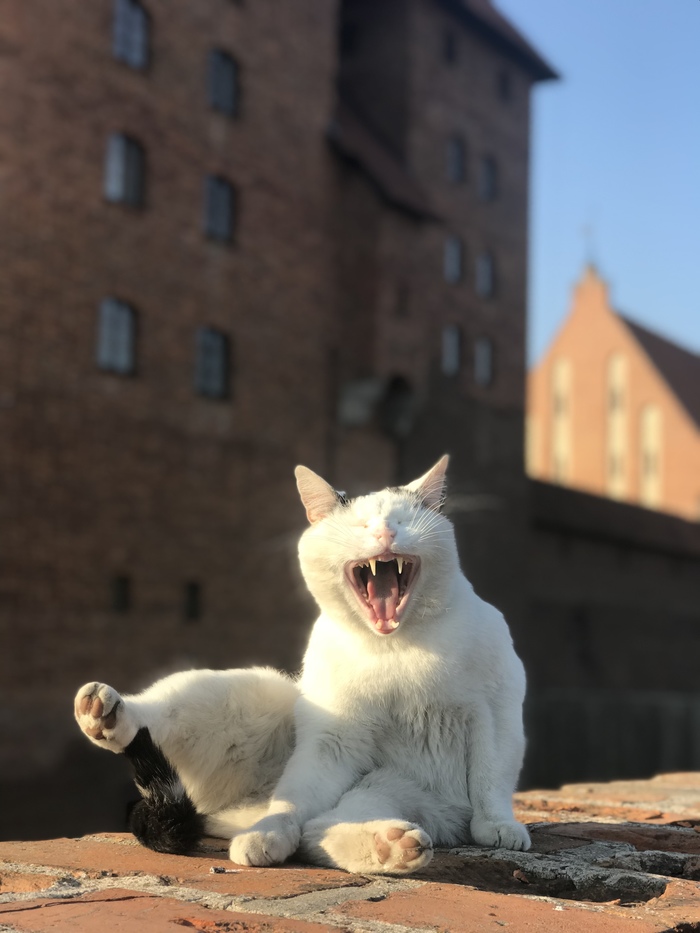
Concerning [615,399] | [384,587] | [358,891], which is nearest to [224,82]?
[384,587]

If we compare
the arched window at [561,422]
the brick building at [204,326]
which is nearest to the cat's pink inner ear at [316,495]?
the brick building at [204,326]

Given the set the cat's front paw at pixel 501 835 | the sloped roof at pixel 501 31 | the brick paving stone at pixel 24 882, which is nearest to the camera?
the brick paving stone at pixel 24 882

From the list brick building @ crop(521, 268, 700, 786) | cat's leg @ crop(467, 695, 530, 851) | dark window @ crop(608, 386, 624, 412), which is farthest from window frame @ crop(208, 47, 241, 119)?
dark window @ crop(608, 386, 624, 412)

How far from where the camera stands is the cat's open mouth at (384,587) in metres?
2.84

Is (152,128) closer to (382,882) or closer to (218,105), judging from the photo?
(218,105)

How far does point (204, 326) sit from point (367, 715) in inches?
632

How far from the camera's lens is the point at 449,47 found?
24.7 metres

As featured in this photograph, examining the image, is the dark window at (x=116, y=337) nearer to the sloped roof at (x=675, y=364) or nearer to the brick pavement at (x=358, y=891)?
the brick pavement at (x=358, y=891)

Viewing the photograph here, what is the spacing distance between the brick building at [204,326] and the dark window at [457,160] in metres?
0.05

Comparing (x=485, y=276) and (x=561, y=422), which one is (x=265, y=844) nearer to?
(x=485, y=276)

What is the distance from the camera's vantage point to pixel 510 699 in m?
3.04

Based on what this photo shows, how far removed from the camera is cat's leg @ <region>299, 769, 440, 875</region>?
2.40 metres

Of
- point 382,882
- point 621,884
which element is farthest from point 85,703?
point 621,884

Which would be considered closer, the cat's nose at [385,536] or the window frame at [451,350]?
the cat's nose at [385,536]
